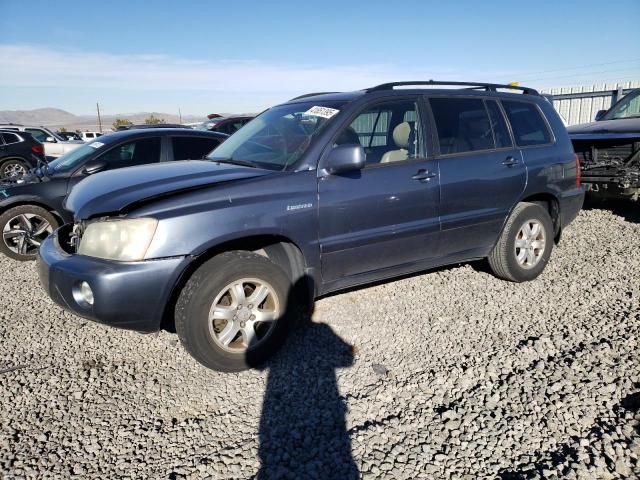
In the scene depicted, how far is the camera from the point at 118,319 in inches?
107

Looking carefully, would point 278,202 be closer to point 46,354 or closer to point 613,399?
point 46,354

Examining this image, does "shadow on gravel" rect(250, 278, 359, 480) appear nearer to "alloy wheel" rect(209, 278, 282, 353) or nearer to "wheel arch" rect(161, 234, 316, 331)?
"alloy wheel" rect(209, 278, 282, 353)

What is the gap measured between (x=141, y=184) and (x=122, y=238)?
50 cm

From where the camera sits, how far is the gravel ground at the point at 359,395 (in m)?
2.27

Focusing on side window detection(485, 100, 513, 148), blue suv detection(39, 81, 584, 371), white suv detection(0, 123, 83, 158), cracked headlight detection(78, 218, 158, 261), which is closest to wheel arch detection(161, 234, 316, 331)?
blue suv detection(39, 81, 584, 371)

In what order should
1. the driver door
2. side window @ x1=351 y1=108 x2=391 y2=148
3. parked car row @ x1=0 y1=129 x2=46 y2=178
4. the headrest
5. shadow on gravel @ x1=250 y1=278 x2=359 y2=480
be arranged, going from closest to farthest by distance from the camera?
shadow on gravel @ x1=250 y1=278 x2=359 y2=480
the driver door
side window @ x1=351 y1=108 x2=391 y2=148
the headrest
parked car row @ x1=0 y1=129 x2=46 y2=178

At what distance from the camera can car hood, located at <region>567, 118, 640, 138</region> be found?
651 cm

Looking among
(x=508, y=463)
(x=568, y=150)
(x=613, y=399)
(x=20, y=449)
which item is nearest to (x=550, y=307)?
(x=613, y=399)

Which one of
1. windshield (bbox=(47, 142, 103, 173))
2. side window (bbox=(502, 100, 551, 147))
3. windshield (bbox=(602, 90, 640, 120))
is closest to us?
side window (bbox=(502, 100, 551, 147))

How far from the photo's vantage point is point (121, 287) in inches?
104

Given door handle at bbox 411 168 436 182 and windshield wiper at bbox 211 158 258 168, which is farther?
door handle at bbox 411 168 436 182

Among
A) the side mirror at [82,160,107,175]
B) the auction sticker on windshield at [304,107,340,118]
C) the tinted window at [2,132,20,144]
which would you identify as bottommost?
the side mirror at [82,160,107,175]

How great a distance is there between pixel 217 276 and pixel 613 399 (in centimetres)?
242

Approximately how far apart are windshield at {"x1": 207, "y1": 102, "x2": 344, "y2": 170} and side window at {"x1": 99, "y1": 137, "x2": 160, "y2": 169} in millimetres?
2184
